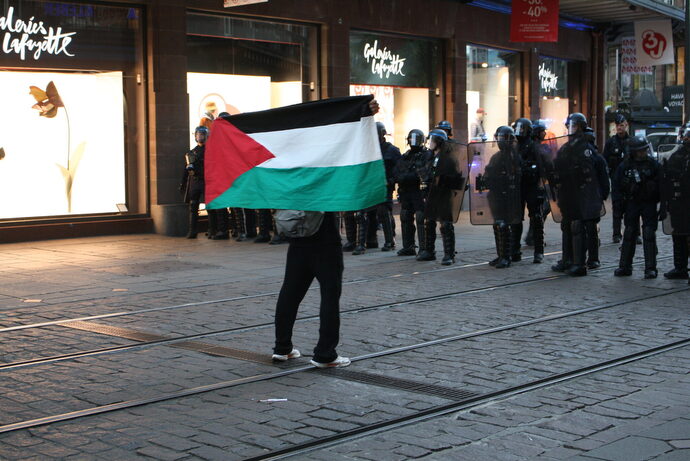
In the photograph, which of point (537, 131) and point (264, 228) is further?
point (264, 228)

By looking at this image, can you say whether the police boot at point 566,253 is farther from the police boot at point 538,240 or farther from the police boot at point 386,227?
the police boot at point 386,227

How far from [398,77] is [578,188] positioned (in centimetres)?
1145

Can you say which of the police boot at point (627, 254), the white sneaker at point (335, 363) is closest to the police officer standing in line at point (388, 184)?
the police boot at point (627, 254)

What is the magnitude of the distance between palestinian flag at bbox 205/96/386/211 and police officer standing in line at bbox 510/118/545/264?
6.41m

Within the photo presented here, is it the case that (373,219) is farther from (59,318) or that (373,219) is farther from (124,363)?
(124,363)

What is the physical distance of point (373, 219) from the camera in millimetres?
15852

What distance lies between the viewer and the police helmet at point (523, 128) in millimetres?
13680

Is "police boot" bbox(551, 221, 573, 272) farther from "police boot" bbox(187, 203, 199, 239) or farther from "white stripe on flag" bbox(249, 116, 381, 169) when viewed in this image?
"police boot" bbox(187, 203, 199, 239)

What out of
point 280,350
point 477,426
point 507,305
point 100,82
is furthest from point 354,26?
point 477,426

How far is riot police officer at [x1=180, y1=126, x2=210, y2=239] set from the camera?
56.9 feet

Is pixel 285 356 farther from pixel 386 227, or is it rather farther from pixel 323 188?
pixel 386 227

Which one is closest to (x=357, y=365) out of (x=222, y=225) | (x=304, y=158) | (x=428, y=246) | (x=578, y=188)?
(x=304, y=158)

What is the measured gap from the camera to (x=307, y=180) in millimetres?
7523

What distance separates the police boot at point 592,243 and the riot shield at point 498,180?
94cm
